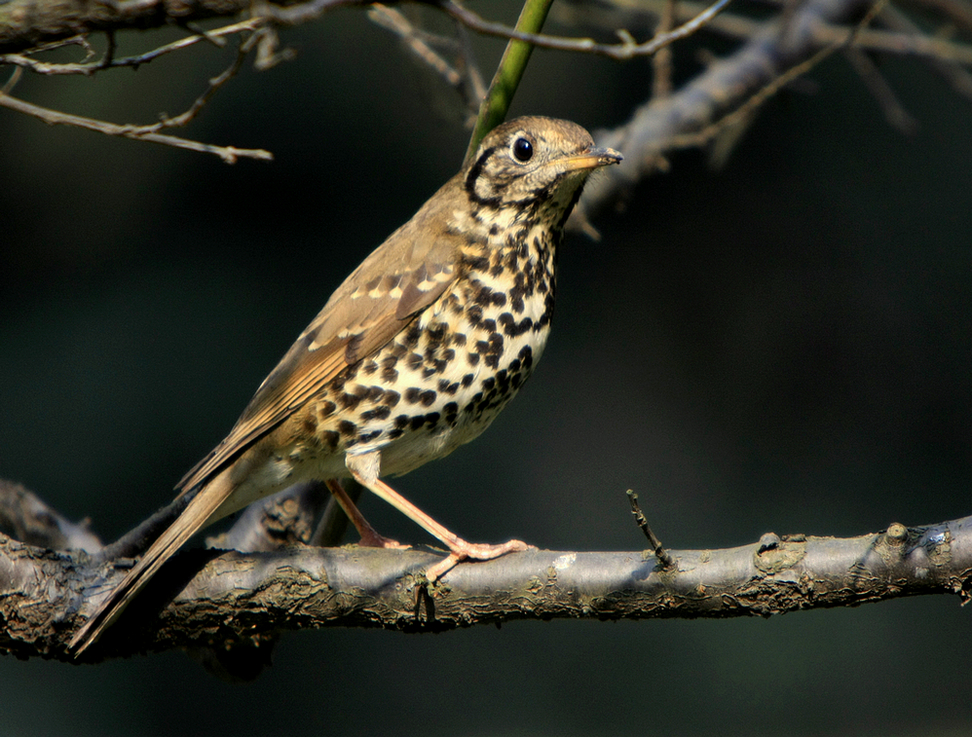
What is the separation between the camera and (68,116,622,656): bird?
289 centimetres

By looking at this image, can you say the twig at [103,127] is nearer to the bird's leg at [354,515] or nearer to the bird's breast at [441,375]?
the bird's breast at [441,375]

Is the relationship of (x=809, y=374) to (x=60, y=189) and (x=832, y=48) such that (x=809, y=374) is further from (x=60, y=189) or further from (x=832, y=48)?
(x=60, y=189)

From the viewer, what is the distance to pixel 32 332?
230 inches

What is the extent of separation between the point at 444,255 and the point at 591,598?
1.25 metres

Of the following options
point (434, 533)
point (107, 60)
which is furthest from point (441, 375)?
point (107, 60)

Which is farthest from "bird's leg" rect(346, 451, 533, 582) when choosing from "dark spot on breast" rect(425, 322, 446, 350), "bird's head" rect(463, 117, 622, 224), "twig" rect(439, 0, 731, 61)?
"twig" rect(439, 0, 731, 61)

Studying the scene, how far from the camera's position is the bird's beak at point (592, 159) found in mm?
2809

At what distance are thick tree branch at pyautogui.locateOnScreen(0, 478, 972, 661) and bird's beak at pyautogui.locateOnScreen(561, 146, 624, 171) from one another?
1181 mm

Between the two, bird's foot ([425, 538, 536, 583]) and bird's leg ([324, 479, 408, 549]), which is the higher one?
bird's leg ([324, 479, 408, 549])

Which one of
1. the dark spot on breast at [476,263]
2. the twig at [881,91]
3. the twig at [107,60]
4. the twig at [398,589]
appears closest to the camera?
the twig at [107,60]

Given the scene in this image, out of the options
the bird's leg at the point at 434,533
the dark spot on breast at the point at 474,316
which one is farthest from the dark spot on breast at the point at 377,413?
the dark spot on breast at the point at 474,316

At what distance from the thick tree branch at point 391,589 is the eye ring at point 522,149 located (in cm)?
130

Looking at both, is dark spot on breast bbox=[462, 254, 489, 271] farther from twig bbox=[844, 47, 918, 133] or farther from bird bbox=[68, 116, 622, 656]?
twig bbox=[844, 47, 918, 133]

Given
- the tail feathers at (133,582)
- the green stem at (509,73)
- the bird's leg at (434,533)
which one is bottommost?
the tail feathers at (133,582)
